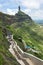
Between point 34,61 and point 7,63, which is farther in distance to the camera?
point 34,61

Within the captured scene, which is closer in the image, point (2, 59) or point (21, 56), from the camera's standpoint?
point (2, 59)

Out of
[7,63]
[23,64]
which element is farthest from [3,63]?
[23,64]

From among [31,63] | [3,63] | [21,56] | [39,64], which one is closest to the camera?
[3,63]

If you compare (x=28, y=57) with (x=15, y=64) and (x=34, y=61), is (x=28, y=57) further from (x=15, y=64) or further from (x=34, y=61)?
(x=15, y=64)

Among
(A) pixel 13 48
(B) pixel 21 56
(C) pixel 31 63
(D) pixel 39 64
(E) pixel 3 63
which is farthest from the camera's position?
(A) pixel 13 48

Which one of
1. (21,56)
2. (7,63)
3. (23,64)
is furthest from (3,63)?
(21,56)

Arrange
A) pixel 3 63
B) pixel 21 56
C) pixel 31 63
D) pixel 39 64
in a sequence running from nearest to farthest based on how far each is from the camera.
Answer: pixel 3 63, pixel 39 64, pixel 31 63, pixel 21 56

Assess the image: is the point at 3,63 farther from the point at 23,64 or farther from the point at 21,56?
the point at 21,56

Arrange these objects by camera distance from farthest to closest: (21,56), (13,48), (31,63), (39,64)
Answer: (13,48) < (21,56) < (31,63) < (39,64)

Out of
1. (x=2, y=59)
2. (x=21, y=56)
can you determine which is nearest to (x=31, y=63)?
(x=21, y=56)
